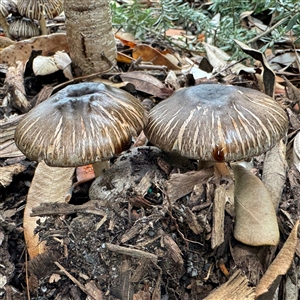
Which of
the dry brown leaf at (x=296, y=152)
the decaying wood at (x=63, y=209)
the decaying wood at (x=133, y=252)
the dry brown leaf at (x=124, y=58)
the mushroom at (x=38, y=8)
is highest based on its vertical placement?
the mushroom at (x=38, y=8)

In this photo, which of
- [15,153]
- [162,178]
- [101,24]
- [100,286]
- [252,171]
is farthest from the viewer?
[101,24]

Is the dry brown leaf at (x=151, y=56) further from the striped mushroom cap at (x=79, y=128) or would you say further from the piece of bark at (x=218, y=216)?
the piece of bark at (x=218, y=216)

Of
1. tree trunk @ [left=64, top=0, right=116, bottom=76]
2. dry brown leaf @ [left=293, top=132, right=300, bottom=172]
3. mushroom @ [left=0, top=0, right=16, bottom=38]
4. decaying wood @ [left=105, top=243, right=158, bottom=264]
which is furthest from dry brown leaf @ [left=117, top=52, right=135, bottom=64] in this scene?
decaying wood @ [left=105, top=243, right=158, bottom=264]

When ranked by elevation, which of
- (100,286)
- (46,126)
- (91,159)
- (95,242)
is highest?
(46,126)

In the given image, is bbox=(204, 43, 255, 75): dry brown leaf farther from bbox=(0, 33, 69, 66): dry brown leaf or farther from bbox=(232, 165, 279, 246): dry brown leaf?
bbox=(232, 165, 279, 246): dry brown leaf

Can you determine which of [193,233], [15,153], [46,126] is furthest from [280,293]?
[15,153]

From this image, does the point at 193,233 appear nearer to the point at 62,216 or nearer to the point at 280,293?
the point at 280,293

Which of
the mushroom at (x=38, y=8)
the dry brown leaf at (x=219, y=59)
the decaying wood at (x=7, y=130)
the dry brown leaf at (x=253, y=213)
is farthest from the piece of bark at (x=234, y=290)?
the mushroom at (x=38, y=8)
